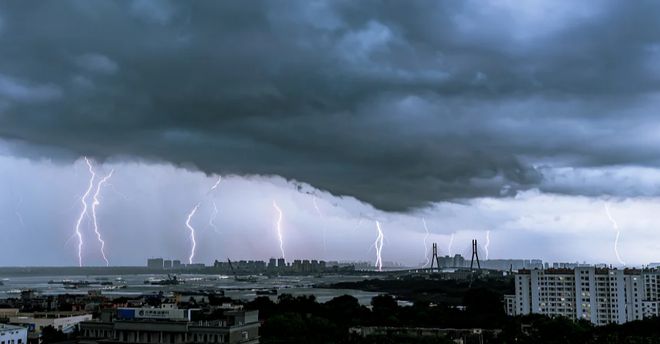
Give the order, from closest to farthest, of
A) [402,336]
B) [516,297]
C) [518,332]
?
[402,336]
[518,332]
[516,297]

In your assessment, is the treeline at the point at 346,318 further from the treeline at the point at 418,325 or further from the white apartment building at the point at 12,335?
the white apartment building at the point at 12,335

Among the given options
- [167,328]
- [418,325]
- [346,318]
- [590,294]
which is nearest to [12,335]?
[167,328]

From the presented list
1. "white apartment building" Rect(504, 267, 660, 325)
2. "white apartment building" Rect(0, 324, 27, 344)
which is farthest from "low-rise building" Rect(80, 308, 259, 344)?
"white apartment building" Rect(504, 267, 660, 325)

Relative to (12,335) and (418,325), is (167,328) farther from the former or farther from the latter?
(418,325)

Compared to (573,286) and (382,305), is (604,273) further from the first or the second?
(382,305)

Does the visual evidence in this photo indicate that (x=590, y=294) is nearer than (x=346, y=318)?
No

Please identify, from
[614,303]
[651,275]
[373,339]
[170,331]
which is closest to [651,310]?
[614,303]
